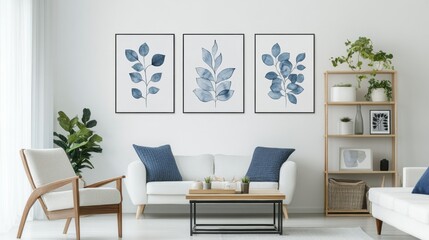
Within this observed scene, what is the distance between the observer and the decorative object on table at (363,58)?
8.10m

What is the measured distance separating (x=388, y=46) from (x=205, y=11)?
7.50ft

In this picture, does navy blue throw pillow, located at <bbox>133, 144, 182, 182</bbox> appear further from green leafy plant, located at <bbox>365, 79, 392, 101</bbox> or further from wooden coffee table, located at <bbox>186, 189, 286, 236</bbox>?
green leafy plant, located at <bbox>365, 79, 392, 101</bbox>

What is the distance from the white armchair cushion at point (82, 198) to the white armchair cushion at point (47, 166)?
0.84 ft

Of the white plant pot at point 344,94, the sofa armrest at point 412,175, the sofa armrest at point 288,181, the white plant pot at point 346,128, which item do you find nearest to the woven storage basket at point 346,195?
the white plant pot at point 346,128

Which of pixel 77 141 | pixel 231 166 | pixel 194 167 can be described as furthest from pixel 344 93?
pixel 77 141

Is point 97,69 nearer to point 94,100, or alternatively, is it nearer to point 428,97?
point 94,100

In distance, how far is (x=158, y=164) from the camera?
25.7 ft

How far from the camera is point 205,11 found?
848 cm

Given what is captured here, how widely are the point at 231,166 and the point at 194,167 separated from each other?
0.44 meters

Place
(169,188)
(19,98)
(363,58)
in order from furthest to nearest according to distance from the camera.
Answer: (363,58)
(169,188)
(19,98)

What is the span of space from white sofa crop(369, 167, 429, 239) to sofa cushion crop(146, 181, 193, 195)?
2070 millimetres

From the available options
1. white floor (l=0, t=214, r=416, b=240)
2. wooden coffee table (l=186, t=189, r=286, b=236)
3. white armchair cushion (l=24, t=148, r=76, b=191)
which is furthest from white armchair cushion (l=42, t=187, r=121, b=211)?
wooden coffee table (l=186, t=189, r=286, b=236)

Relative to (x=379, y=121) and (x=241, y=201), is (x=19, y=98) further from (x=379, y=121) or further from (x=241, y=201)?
(x=379, y=121)

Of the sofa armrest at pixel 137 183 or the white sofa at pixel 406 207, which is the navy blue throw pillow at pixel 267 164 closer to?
the sofa armrest at pixel 137 183
